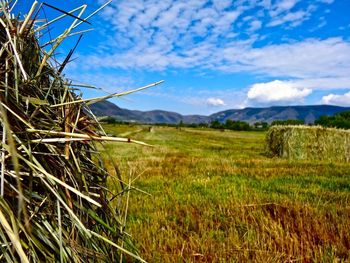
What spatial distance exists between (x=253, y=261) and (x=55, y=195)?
2178mm

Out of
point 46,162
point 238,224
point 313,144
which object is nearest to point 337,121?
point 313,144

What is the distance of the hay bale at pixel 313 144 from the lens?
1969 cm

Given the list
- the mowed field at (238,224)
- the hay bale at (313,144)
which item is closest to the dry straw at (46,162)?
the mowed field at (238,224)

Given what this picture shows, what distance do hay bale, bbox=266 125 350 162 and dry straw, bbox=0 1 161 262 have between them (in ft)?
60.4

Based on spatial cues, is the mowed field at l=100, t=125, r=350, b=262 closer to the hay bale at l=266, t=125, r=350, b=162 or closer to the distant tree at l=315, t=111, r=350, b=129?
the hay bale at l=266, t=125, r=350, b=162

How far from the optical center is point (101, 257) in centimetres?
201

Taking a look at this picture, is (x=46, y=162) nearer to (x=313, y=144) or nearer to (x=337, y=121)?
(x=313, y=144)

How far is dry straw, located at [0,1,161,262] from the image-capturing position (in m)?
1.64

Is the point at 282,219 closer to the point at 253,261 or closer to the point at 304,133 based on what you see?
the point at 253,261

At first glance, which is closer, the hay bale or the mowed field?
the mowed field

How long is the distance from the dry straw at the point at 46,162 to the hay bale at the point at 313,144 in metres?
18.4

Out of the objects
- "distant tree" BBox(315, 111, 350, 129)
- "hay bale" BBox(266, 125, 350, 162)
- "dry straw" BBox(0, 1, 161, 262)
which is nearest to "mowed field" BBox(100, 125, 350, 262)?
"dry straw" BBox(0, 1, 161, 262)

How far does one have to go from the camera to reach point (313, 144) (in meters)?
20.1

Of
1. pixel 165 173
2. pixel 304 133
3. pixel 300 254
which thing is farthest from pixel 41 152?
pixel 304 133
